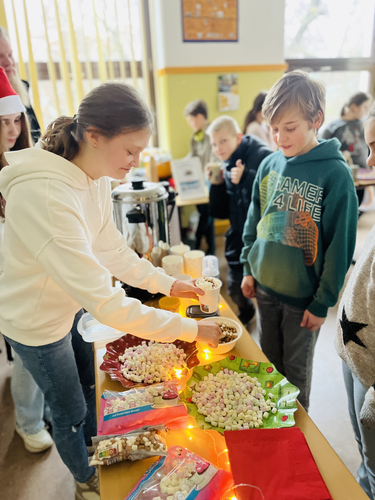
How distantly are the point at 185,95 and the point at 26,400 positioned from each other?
334cm

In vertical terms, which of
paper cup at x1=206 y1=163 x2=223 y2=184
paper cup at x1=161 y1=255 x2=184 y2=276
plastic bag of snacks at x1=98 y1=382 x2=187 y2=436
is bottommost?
plastic bag of snacks at x1=98 y1=382 x2=187 y2=436

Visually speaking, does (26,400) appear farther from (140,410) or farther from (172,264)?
(140,410)

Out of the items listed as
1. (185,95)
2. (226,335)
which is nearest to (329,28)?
(185,95)

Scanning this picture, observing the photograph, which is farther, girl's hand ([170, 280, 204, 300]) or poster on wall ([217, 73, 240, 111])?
poster on wall ([217, 73, 240, 111])

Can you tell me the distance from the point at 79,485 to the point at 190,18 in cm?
400

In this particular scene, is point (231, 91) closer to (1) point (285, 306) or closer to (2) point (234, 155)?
(2) point (234, 155)

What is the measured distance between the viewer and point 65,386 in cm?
113

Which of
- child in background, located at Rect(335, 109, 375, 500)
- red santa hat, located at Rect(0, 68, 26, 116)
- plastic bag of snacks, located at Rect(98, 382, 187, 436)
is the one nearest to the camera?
plastic bag of snacks, located at Rect(98, 382, 187, 436)

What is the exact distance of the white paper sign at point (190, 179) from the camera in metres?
2.99

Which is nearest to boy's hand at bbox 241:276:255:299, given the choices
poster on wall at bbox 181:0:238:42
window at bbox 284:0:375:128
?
poster on wall at bbox 181:0:238:42

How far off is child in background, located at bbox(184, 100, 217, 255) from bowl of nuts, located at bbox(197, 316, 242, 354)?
215 centimetres

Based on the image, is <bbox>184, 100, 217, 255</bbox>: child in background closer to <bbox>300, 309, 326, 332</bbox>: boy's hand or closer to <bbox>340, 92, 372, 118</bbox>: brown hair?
<bbox>340, 92, 372, 118</bbox>: brown hair

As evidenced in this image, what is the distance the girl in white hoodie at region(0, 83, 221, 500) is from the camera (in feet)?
2.81

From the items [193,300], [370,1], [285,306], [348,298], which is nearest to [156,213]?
[193,300]
